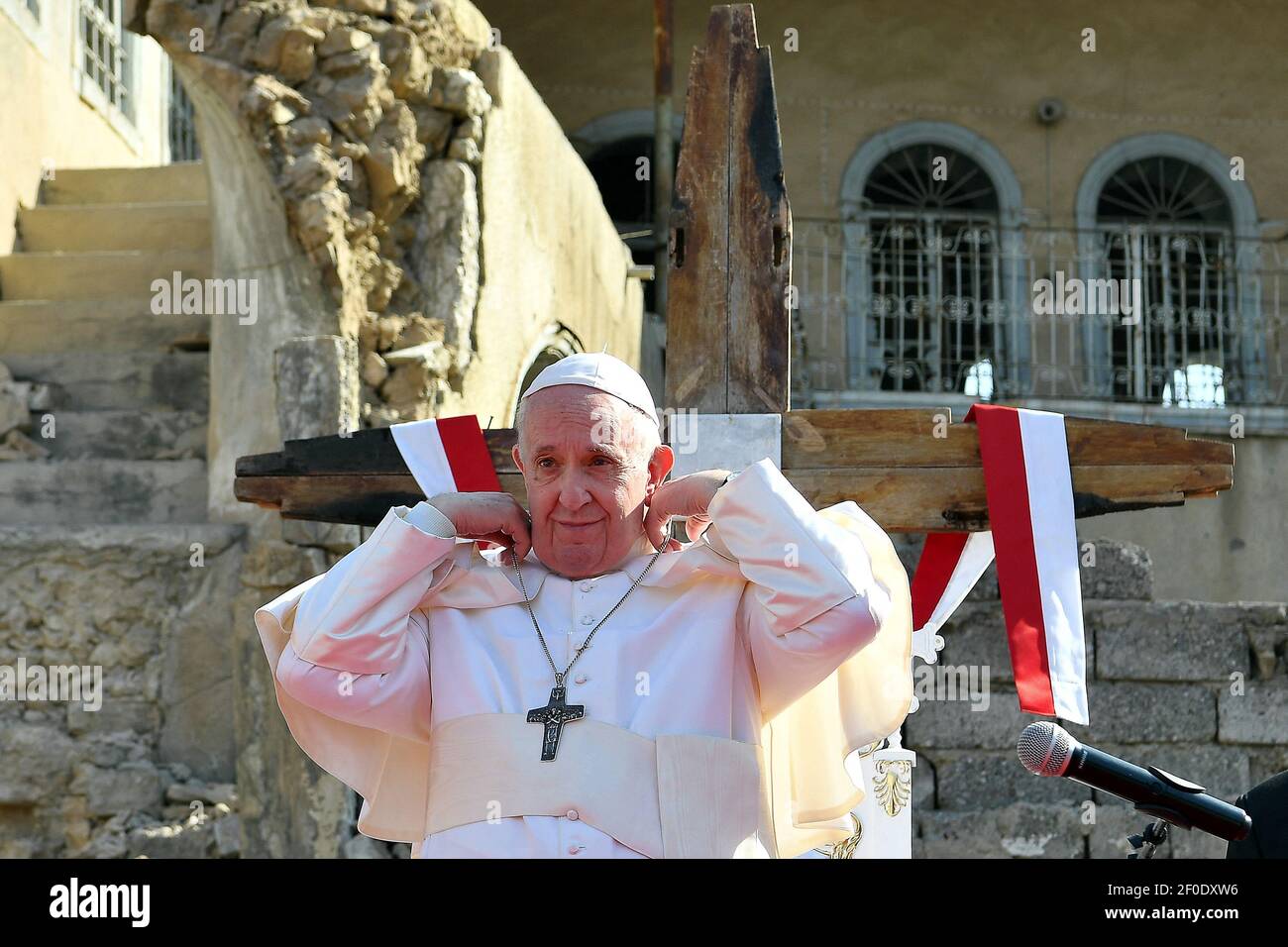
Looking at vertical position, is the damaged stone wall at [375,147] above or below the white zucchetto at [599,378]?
above

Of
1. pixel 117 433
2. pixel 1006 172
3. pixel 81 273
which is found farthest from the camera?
pixel 1006 172

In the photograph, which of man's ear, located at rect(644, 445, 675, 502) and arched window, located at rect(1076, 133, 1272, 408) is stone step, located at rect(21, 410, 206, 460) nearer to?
man's ear, located at rect(644, 445, 675, 502)

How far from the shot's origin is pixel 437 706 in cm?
323

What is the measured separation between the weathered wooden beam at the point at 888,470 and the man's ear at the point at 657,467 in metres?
0.67

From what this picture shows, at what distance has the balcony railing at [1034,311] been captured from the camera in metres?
11.6

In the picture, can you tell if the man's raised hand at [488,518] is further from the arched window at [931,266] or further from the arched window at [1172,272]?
the arched window at [1172,272]

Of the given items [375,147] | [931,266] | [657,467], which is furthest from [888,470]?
[931,266]

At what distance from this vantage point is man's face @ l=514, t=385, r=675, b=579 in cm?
329

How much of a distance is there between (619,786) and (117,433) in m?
4.70

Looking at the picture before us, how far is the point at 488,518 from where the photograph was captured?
331 centimetres

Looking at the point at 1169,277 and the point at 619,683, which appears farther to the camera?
the point at 1169,277

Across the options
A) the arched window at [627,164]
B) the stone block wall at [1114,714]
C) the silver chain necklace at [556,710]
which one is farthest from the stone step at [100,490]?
the arched window at [627,164]

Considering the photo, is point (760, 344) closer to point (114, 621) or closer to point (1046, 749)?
point (1046, 749)

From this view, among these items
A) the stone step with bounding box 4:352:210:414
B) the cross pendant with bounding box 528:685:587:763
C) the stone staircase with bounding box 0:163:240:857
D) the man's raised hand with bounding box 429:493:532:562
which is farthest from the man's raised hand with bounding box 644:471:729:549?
the stone step with bounding box 4:352:210:414
